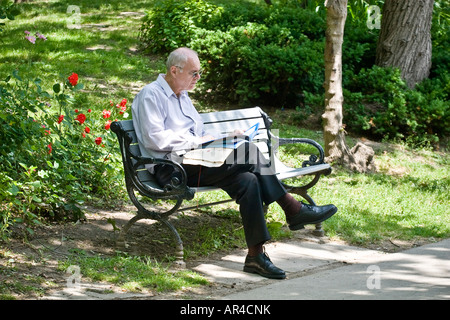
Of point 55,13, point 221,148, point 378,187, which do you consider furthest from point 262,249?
point 55,13

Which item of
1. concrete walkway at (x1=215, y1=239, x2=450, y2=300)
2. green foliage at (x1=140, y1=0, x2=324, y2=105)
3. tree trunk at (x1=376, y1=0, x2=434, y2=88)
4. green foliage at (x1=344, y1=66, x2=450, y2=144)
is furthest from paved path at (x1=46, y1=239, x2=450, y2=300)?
tree trunk at (x1=376, y1=0, x2=434, y2=88)

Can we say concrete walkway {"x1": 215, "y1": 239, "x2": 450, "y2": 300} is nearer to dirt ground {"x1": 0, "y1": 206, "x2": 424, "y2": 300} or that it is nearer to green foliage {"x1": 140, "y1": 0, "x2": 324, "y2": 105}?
dirt ground {"x1": 0, "y1": 206, "x2": 424, "y2": 300}

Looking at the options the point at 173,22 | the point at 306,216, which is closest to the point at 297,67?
the point at 173,22

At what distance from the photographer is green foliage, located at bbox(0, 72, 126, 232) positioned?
5328 millimetres

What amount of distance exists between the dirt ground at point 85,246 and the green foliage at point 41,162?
Answer: 0.56 ft

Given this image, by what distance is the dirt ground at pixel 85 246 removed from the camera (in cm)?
448

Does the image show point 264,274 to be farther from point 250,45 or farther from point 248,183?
point 250,45

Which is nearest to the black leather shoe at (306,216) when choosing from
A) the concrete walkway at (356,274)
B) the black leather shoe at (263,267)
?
the concrete walkway at (356,274)

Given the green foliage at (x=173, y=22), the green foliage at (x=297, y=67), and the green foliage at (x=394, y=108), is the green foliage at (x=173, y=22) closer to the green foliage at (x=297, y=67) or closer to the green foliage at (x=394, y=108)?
the green foliage at (x=297, y=67)

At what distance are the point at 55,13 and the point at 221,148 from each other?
477 inches

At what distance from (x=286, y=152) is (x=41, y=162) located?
155 inches

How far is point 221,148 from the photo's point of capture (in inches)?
204

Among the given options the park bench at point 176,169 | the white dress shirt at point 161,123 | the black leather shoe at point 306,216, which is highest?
the white dress shirt at point 161,123

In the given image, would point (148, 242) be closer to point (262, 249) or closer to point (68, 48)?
point (262, 249)
